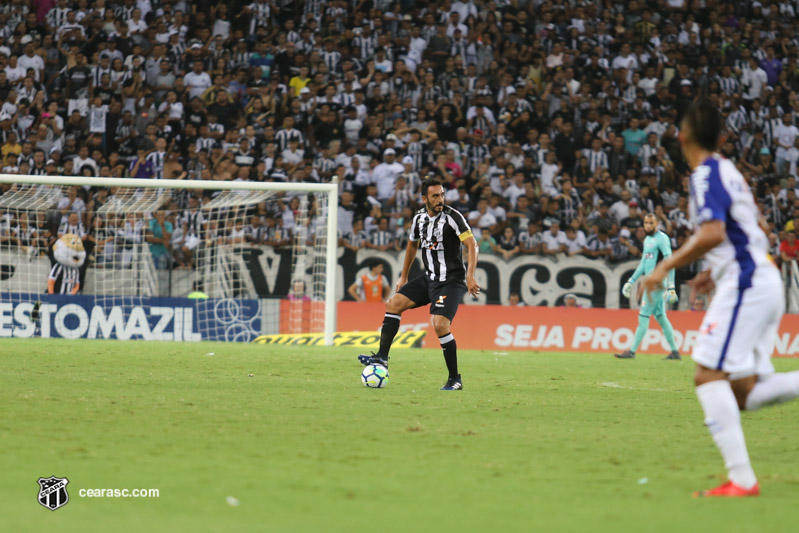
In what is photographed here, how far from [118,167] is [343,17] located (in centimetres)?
773

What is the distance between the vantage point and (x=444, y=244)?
36.9 feet

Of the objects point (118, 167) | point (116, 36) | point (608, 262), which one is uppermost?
point (116, 36)

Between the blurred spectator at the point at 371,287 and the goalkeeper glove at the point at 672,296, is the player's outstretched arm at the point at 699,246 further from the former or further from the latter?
the blurred spectator at the point at 371,287

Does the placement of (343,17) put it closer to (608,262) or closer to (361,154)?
(361,154)

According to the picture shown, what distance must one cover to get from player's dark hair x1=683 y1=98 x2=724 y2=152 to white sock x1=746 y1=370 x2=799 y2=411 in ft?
4.43

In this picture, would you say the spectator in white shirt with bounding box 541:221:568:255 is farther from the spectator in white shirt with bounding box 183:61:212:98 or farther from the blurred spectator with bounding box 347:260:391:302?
the spectator in white shirt with bounding box 183:61:212:98

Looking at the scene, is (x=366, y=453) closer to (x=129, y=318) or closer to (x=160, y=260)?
(x=129, y=318)

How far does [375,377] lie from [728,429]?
587cm

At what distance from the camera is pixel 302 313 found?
19156 mm

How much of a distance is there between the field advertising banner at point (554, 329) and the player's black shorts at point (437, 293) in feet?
26.7

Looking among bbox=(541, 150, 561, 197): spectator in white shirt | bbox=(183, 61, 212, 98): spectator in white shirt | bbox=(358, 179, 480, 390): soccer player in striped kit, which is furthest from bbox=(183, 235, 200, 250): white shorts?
bbox=(358, 179, 480, 390): soccer player in striped kit

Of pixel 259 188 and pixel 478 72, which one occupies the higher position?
pixel 478 72

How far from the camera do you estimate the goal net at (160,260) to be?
18.2 meters

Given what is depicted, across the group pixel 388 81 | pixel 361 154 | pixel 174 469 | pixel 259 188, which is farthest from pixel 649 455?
pixel 388 81
